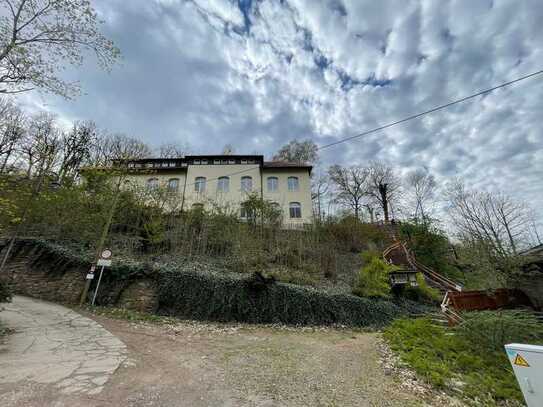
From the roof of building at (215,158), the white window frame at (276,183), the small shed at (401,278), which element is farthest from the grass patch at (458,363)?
the roof of building at (215,158)

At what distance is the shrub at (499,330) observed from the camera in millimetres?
4000

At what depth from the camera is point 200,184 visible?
1955 centimetres

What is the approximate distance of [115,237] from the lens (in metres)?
9.54

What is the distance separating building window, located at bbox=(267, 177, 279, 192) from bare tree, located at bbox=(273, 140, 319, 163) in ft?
18.9

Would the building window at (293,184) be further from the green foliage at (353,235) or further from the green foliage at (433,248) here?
the green foliage at (433,248)

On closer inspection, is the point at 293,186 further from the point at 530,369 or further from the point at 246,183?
the point at 530,369

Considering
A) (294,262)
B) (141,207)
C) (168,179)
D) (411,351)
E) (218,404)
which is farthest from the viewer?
(168,179)

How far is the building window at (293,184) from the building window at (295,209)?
136 cm

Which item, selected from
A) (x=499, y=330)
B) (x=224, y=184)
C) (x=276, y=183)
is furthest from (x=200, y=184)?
(x=499, y=330)

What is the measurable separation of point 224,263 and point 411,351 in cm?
608

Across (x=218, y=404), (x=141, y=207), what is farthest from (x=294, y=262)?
(x=141, y=207)

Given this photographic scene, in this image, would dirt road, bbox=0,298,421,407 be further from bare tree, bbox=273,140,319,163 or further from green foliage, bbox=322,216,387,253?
bare tree, bbox=273,140,319,163

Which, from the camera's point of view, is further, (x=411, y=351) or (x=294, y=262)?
(x=294, y=262)

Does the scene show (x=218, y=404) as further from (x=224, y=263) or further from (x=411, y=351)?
(x=224, y=263)
